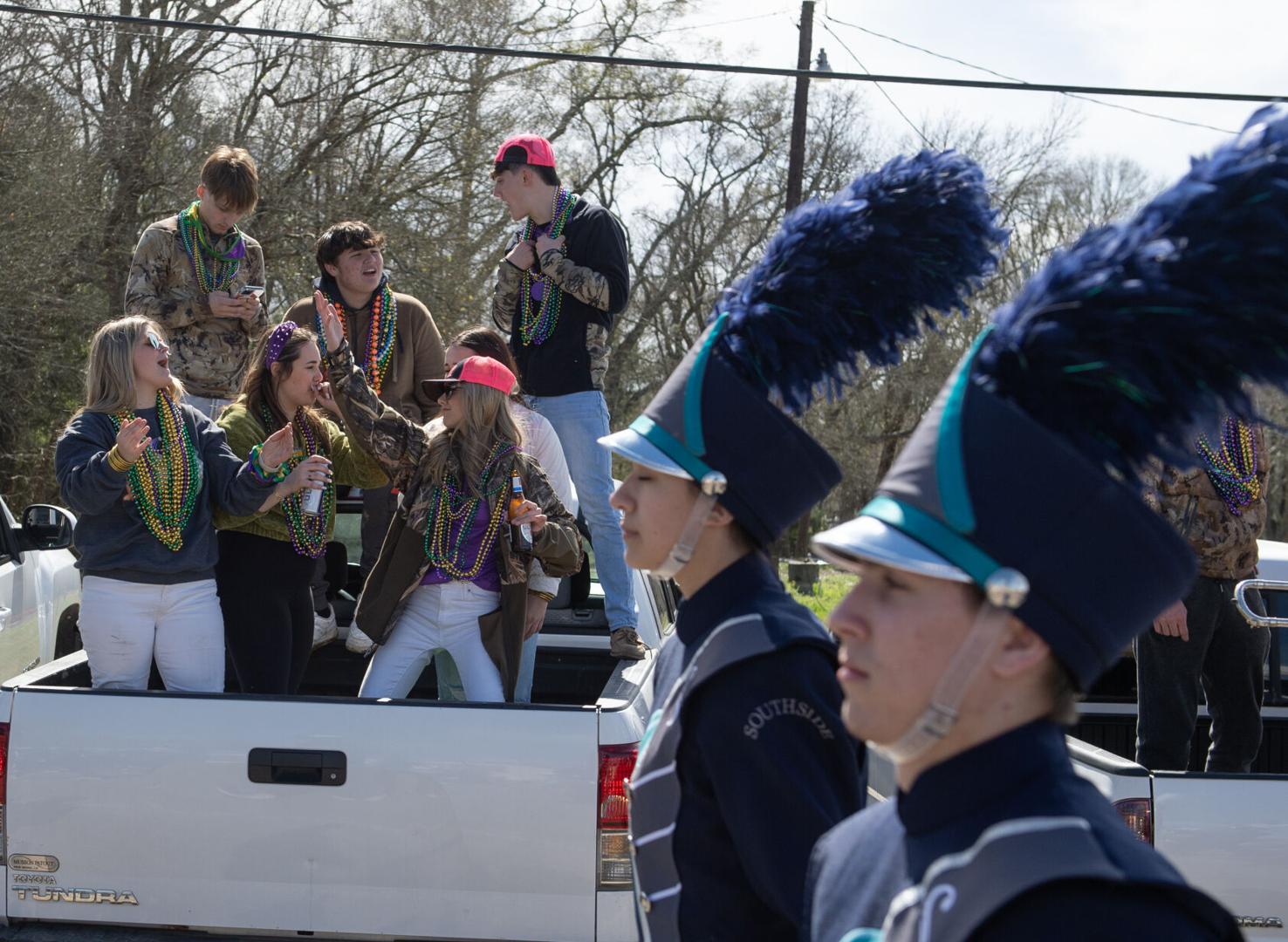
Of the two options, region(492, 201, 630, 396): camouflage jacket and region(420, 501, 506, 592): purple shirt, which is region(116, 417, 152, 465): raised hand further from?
region(492, 201, 630, 396): camouflage jacket

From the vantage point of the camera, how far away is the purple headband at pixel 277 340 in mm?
5117

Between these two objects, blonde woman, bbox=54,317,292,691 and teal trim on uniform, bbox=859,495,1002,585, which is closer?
teal trim on uniform, bbox=859,495,1002,585

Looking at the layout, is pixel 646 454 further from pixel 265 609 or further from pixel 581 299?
pixel 581 299

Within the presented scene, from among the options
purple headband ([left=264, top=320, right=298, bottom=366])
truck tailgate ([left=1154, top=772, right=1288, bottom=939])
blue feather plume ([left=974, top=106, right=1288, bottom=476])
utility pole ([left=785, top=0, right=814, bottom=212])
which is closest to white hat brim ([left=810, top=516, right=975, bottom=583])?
blue feather plume ([left=974, top=106, right=1288, bottom=476])

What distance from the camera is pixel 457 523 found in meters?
4.88

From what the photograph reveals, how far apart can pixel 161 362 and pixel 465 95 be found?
16.6 metres

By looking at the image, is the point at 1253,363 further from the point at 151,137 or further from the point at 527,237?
the point at 151,137

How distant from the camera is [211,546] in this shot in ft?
15.6

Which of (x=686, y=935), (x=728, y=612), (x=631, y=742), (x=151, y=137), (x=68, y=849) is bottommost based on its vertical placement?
(x=68, y=849)

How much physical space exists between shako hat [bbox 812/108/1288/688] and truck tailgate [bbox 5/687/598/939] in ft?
7.87

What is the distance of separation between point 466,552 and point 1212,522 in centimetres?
254

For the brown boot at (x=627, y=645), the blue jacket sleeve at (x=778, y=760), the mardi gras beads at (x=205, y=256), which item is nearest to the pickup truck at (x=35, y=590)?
the mardi gras beads at (x=205, y=256)

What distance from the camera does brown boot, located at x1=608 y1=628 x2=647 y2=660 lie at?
5164 mm

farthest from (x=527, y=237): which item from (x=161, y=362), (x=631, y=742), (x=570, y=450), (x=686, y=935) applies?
(x=686, y=935)
